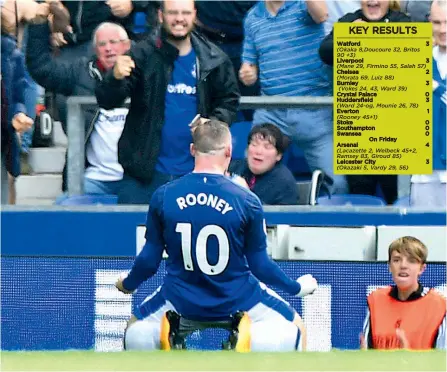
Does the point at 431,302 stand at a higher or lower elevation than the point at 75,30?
lower

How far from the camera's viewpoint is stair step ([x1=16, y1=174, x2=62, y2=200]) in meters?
8.30

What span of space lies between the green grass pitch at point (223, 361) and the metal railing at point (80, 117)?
246 centimetres

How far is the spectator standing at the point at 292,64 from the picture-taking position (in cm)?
828

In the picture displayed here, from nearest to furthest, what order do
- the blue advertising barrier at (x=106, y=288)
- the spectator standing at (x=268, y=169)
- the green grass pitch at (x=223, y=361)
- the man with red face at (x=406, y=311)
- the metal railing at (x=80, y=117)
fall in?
the green grass pitch at (x=223, y=361), the man with red face at (x=406, y=311), the blue advertising barrier at (x=106, y=288), the spectator standing at (x=268, y=169), the metal railing at (x=80, y=117)

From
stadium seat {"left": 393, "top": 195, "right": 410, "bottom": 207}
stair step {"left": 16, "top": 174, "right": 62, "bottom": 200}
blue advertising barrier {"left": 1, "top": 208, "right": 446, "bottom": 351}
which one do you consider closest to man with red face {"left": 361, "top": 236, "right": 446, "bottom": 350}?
blue advertising barrier {"left": 1, "top": 208, "right": 446, "bottom": 351}

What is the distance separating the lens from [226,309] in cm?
638

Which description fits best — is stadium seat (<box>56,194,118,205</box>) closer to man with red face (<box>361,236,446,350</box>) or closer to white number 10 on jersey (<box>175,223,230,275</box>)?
man with red face (<box>361,236,446,350</box>)

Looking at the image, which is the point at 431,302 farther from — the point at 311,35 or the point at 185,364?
the point at 185,364

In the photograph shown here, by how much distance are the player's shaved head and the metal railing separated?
1.83 metres

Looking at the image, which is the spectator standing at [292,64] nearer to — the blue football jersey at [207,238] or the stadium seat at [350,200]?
the stadium seat at [350,200]

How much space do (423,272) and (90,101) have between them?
231cm

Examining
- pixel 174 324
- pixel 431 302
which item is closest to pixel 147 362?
pixel 174 324

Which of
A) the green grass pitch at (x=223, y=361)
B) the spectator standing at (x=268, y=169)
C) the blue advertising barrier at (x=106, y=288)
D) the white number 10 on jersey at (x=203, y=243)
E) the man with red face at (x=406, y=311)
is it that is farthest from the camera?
the spectator standing at (x=268, y=169)

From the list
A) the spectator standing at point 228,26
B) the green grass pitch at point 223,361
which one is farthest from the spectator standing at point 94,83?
the green grass pitch at point 223,361
